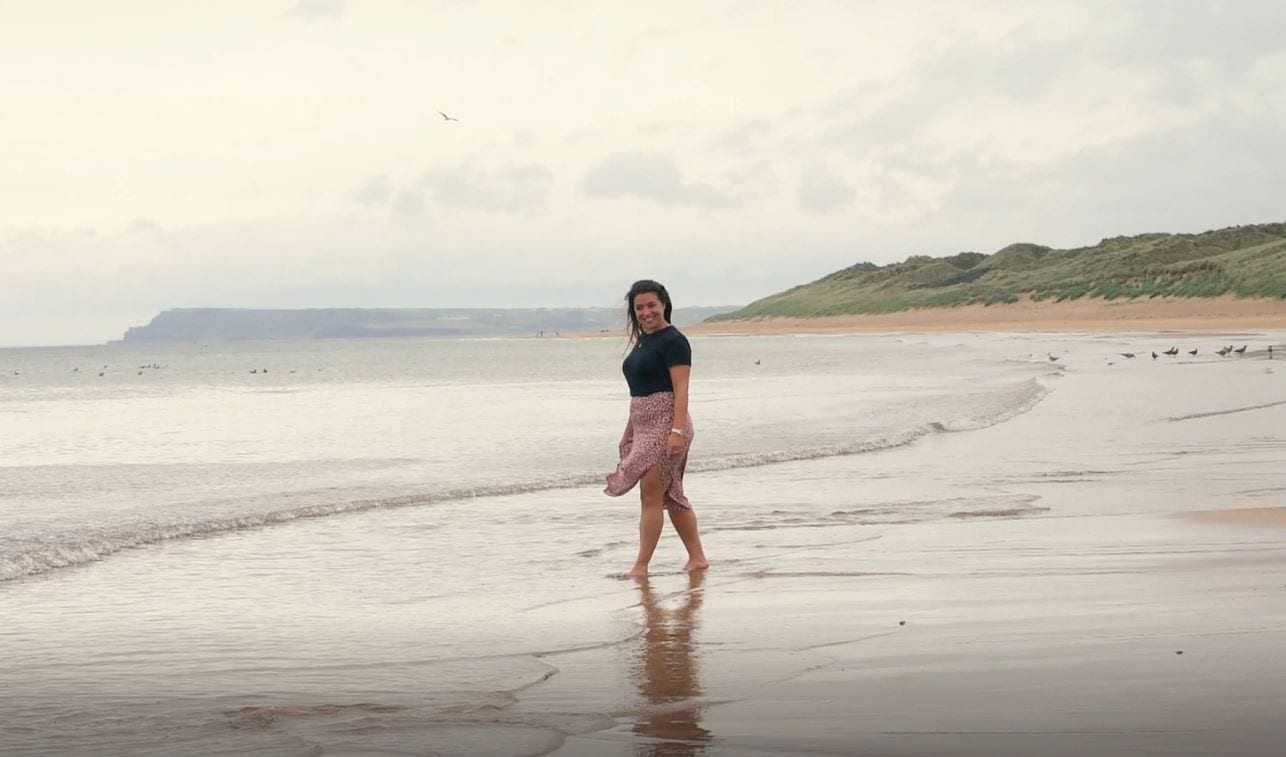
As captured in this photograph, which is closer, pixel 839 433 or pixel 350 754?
pixel 350 754

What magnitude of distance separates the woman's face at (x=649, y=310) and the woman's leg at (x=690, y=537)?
3.78 feet

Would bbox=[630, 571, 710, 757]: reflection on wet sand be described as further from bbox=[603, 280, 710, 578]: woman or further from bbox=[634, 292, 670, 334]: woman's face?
bbox=[634, 292, 670, 334]: woman's face

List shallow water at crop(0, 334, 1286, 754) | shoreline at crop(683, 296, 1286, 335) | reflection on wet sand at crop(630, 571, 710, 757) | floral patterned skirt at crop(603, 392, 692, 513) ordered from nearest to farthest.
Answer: reflection on wet sand at crop(630, 571, 710, 757) → shallow water at crop(0, 334, 1286, 754) → floral patterned skirt at crop(603, 392, 692, 513) → shoreline at crop(683, 296, 1286, 335)

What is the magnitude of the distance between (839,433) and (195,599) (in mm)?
13945

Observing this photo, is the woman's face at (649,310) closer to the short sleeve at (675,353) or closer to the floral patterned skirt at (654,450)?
the short sleeve at (675,353)

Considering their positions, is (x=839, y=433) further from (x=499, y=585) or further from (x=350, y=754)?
(x=350, y=754)

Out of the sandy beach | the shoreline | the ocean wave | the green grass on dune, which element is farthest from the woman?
the green grass on dune

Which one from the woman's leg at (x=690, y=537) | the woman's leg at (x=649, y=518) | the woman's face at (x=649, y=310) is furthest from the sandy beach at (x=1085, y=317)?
the woman's face at (x=649, y=310)

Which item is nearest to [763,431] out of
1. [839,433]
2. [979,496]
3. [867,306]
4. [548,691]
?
A: [839,433]

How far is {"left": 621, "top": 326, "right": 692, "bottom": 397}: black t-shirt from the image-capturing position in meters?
9.04

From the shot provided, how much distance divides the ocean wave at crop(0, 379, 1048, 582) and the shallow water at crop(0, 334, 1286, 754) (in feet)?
0.17

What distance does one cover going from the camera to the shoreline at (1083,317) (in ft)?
260

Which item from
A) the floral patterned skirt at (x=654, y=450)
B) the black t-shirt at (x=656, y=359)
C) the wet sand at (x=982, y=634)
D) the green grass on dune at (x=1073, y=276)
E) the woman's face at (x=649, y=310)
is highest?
the green grass on dune at (x=1073, y=276)

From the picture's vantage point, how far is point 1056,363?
43.8 meters
